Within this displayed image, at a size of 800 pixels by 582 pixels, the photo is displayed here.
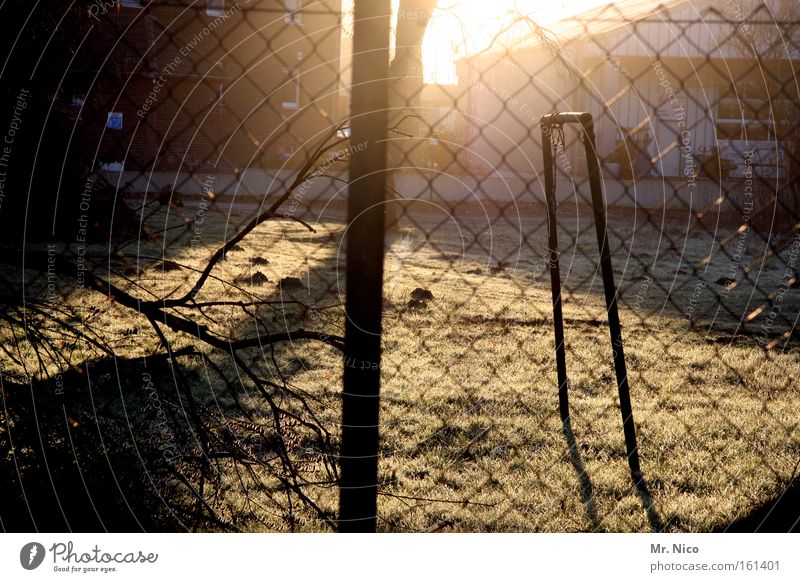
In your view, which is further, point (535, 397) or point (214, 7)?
point (535, 397)

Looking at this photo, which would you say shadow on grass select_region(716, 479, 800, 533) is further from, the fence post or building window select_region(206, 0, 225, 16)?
building window select_region(206, 0, 225, 16)

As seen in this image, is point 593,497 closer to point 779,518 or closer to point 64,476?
point 779,518

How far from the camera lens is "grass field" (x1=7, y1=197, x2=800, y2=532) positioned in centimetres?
217

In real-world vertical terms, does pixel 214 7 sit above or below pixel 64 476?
above

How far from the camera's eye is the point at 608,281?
7.09 feet

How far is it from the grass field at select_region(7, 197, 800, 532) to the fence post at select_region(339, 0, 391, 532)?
0.24 m

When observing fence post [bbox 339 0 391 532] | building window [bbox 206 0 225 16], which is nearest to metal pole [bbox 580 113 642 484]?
fence post [bbox 339 0 391 532]

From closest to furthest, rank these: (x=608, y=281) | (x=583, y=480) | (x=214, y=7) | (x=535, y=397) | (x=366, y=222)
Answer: (x=366, y=222) < (x=214, y=7) < (x=608, y=281) < (x=583, y=480) < (x=535, y=397)

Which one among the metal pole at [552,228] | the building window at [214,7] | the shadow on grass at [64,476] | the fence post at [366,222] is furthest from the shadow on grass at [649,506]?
the building window at [214,7]

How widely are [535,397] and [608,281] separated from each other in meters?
0.92

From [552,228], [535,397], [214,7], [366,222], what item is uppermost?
[214,7]

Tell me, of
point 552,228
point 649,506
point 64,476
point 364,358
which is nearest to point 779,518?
point 649,506

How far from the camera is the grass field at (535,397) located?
217 cm
